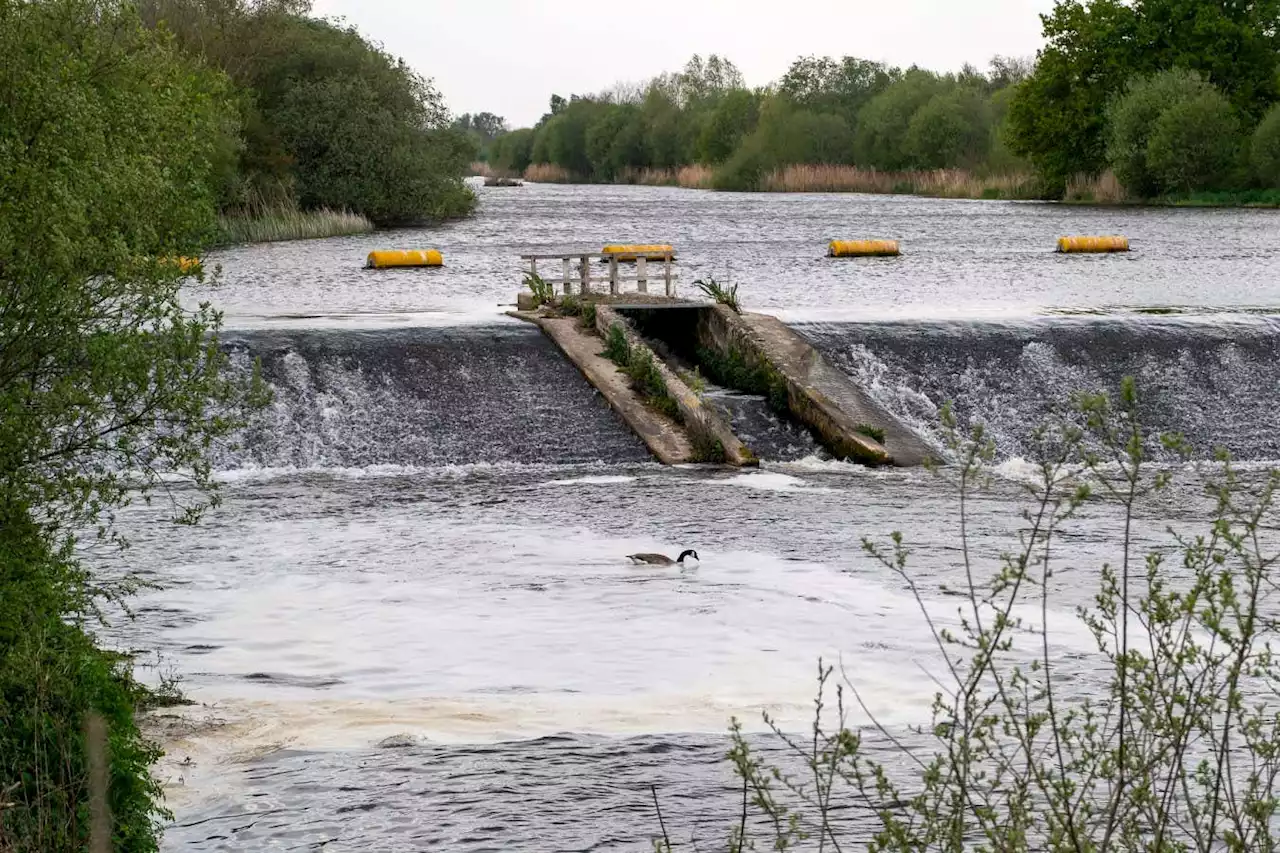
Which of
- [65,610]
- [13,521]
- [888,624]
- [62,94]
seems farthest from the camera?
[888,624]

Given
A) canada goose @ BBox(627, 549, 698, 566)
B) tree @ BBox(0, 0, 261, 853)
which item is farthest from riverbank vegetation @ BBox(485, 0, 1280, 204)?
tree @ BBox(0, 0, 261, 853)

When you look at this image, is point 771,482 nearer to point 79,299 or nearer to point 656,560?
point 656,560

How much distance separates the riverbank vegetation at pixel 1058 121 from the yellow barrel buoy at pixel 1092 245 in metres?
25.8

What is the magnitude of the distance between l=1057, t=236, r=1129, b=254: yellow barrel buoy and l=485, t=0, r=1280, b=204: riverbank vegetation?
25776mm

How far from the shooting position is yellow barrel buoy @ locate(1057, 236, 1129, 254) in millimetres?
37750

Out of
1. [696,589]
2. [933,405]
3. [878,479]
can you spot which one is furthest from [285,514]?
[933,405]

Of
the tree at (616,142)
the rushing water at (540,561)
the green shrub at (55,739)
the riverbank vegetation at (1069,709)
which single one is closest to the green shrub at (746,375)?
the rushing water at (540,561)

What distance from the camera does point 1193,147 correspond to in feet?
204

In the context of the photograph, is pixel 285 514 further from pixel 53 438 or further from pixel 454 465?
pixel 53 438

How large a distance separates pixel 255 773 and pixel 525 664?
219 cm

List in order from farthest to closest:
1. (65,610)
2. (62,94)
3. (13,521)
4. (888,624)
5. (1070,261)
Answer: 1. (1070,261)
2. (888,624)
3. (62,94)
4. (13,521)
5. (65,610)

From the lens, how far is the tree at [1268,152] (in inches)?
2378

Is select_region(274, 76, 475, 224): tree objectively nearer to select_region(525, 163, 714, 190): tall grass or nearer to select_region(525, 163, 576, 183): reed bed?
select_region(525, 163, 714, 190): tall grass

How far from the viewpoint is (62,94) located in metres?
8.38
